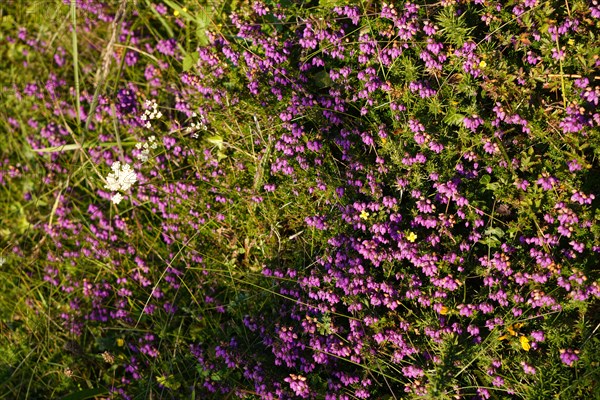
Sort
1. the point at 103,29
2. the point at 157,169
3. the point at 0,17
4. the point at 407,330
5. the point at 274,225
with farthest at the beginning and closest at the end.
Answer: the point at 0,17, the point at 103,29, the point at 157,169, the point at 274,225, the point at 407,330

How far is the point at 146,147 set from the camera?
4.97 m

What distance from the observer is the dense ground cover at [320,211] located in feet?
13.1

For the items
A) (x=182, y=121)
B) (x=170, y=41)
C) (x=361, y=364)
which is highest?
(x=170, y=41)

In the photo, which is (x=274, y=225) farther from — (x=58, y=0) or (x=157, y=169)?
(x=58, y=0)

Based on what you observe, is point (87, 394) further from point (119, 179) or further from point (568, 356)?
point (568, 356)

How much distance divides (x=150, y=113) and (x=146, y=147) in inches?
14.7

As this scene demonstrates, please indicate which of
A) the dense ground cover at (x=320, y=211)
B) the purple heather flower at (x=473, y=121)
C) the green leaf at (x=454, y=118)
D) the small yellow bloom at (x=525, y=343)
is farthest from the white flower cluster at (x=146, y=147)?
the small yellow bloom at (x=525, y=343)

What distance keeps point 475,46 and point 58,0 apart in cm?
436

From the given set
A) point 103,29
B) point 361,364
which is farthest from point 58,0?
point 361,364

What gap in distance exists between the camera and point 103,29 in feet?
18.9


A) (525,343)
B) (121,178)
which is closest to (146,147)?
(121,178)

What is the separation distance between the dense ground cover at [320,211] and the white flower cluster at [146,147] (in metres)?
0.02

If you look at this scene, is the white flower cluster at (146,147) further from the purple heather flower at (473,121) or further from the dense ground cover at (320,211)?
the purple heather flower at (473,121)

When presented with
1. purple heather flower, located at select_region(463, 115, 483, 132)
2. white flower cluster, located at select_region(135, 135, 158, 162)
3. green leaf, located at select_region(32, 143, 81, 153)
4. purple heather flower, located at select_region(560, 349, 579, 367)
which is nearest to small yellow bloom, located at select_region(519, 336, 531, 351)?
purple heather flower, located at select_region(560, 349, 579, 367)
